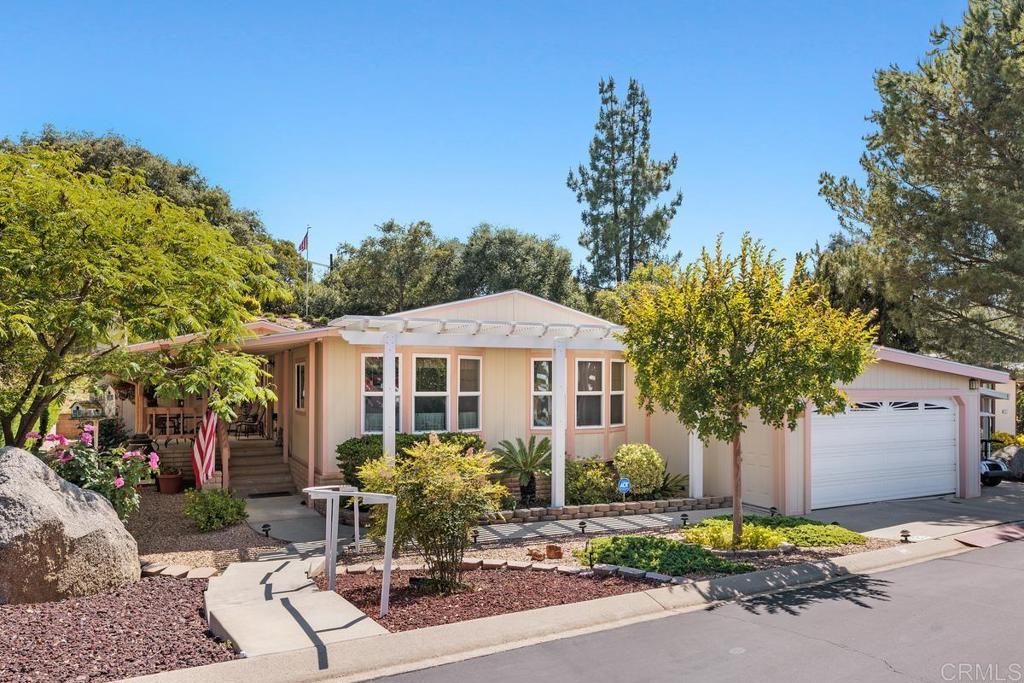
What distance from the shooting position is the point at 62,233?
892 centimetres

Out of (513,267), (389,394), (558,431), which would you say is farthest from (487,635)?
(513,267)

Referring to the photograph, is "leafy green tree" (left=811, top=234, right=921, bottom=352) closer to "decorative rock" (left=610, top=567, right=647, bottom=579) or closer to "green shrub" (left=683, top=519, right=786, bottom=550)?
"green shrub" (left=683, top=519, right=786, bottom=550)

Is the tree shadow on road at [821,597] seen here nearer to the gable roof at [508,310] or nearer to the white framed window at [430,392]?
the gable roof at [508,310]

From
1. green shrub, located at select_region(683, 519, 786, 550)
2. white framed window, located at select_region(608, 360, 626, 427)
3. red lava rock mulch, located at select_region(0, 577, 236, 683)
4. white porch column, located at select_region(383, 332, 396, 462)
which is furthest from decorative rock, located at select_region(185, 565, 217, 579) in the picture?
white framed window, located at select_region(608, 360, 626, 427)

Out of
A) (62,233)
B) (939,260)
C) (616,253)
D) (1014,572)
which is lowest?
(1014,572)

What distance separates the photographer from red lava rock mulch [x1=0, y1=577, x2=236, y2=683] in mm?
5344

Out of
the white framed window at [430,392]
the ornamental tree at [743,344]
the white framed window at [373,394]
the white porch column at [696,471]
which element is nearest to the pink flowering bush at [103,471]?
the white framed window at [373,394]

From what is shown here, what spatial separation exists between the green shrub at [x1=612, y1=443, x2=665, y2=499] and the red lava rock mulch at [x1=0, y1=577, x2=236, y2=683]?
8.84m

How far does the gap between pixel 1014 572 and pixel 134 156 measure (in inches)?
1347

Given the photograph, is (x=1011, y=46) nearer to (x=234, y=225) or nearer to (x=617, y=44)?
(x=617, y=44)

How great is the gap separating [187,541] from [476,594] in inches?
213

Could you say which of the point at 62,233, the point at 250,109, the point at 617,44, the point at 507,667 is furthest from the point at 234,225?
the point at 507,667

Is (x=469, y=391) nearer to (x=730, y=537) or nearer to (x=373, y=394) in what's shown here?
(x=373, y=394)

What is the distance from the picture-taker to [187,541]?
1052 centimetres
